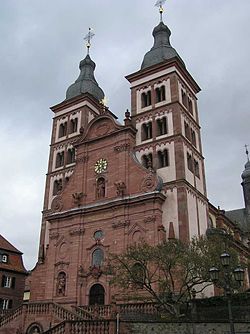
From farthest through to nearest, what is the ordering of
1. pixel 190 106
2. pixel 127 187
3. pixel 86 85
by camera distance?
pixel 86 85, pixel 190 106, pixel 127 187

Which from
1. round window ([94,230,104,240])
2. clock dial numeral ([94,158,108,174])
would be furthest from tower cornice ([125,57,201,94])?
round window ([94,230,104,240])

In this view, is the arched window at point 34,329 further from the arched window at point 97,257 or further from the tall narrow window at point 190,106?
the tall narrow window at point 190,106

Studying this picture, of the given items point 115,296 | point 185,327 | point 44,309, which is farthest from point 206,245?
point 44,309

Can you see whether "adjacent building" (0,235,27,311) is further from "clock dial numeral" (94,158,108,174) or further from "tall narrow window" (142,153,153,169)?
"tall narrow window" (142,153,153,169)

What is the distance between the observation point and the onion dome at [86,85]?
59531 millimetres

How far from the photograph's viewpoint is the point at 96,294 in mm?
39188

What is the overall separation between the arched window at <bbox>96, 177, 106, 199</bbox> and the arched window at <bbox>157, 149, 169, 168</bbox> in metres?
6.55

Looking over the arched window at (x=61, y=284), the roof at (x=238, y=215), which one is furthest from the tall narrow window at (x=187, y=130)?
the roof at (x=238, y=215)

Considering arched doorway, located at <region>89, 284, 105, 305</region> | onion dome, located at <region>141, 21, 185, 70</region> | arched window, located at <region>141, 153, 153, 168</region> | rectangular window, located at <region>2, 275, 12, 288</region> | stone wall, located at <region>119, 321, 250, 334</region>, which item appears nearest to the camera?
stone wall, located at <region>119, 321, 250, 334</region>

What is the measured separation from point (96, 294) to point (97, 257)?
358 cm

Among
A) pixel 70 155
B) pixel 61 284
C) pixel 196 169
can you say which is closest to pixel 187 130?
pixel 196 169

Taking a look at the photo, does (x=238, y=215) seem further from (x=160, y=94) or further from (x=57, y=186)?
(x=57, y=186)

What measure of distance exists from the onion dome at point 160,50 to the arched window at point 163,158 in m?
12.9

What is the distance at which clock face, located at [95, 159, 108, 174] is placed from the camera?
4528cm
